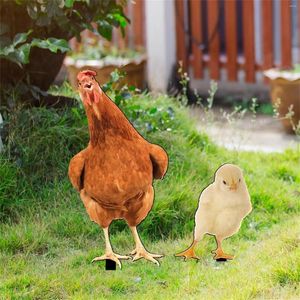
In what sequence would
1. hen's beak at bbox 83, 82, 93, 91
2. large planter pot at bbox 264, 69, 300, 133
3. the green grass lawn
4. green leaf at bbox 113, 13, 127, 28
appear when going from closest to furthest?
hen's beak at bbox 83, 82, 93, 91 < the green grass lawn < green leaf at bbox 113, 13, 127, 28 < large planter pot at bbox 264, 69, 300, 133

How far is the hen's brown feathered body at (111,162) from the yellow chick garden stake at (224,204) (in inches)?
8.5

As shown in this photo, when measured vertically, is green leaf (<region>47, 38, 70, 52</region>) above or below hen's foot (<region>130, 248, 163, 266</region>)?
above

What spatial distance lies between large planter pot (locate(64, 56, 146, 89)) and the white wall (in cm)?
12

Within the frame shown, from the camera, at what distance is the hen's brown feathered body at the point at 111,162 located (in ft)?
11.1

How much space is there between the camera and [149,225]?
4.87 m

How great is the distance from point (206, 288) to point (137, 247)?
426mm

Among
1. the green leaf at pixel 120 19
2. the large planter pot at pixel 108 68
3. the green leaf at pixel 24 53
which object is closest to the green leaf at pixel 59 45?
the green leaf at pixel 24 53

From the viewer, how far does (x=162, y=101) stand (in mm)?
6641

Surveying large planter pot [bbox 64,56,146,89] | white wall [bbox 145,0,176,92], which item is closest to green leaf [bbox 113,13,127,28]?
large planter pot [bbox 64,56,146,89]

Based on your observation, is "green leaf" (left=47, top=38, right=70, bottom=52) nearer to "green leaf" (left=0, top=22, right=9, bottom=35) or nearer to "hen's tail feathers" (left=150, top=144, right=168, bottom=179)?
"green leaf" (left=0, top=22, right=9, bottom=35)

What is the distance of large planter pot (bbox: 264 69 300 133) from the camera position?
7.98 m

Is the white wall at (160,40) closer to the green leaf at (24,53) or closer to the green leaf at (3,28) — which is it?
the green leaf at (3,28)

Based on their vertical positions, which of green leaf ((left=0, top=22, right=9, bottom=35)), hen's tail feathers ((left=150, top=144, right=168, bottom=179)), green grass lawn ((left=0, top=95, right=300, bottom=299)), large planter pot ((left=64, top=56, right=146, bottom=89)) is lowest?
green grass lawn ((left=0, top=95, right=300, bottom=299))

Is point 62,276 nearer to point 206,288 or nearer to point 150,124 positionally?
point 206,288
